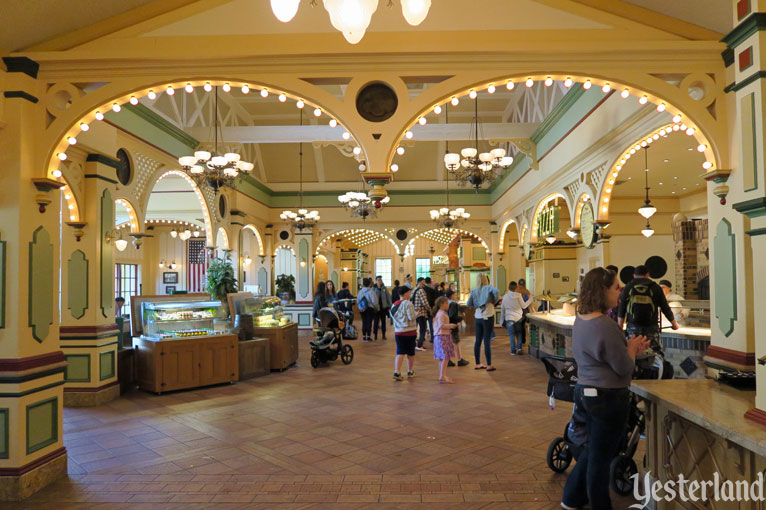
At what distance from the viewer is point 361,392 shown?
7.22 m

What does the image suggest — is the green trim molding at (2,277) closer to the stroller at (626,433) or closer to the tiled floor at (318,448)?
the tiled floor at (318,448)

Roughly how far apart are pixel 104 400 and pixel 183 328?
4.61 feet

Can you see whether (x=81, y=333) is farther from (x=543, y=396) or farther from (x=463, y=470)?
(x=543, y=396)

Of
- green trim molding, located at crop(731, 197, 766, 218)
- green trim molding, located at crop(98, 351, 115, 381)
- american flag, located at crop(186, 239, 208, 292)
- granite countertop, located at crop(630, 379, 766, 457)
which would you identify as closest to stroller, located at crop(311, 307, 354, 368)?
green trim molding, located at crop(98, 351, 115, 381)

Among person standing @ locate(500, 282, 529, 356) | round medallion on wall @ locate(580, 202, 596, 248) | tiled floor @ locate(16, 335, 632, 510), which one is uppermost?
round medallion on wall @ locate(580, 202, 596, 248)

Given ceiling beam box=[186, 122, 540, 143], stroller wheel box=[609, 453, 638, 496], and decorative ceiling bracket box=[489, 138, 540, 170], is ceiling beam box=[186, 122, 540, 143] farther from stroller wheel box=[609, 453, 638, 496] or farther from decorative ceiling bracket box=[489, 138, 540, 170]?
stroller wheel box=[609, 453, 638, 496]

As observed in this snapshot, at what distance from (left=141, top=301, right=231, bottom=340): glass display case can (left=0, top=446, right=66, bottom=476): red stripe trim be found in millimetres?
3106

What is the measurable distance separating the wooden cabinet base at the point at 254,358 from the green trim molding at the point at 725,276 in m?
6.51

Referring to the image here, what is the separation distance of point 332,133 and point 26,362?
8.58 metres

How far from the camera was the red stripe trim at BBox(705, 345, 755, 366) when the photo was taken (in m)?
4.03

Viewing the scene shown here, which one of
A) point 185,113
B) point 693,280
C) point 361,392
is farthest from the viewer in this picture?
point 693,280

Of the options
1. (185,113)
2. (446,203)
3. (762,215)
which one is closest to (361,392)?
(762,215)

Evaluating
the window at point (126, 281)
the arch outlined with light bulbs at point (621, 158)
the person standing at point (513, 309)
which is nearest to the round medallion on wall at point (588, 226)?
the arch outlined with light bulbs at point (621, 158)

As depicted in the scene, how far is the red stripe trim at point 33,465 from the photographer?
393cm
